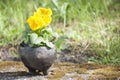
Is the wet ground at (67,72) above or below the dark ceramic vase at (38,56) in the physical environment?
below

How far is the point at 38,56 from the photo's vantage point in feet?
8.90

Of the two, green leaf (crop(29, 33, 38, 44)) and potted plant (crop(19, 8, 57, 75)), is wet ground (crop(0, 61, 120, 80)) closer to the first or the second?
potted plant (crop(19, 8, 57, 75))

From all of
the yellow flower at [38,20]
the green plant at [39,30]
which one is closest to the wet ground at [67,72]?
the green plant at [39,30]

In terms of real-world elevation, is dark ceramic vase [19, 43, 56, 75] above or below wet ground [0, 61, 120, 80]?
above

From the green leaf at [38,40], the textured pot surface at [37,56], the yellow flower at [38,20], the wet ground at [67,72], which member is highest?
the yellow flower at [38,20]

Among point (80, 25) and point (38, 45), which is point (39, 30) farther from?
point (80, 25)

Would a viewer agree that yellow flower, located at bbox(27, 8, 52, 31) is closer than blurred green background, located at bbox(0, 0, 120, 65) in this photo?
Yes

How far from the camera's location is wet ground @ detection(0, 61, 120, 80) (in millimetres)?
2789

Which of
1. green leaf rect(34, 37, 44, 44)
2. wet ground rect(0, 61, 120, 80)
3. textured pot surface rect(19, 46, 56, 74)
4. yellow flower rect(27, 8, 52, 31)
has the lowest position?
wet ground rect(0, 61, 120, 80)

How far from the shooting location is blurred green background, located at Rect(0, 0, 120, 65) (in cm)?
374

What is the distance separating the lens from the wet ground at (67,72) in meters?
2.79

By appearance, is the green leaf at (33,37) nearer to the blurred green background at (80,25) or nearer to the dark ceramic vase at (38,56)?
the dark ceramic vase at (38,56)

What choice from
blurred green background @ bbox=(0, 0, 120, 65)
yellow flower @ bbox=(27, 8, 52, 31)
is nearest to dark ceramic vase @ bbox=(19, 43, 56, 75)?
yellow flower @ bbox=(27, 8, 52, 31)

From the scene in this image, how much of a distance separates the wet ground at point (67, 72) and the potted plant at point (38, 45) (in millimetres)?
90
